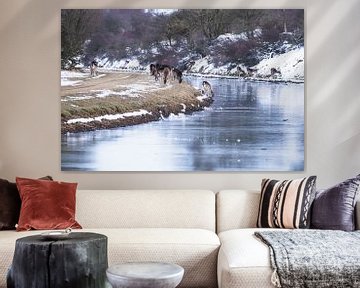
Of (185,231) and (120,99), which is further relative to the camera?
(120,99)

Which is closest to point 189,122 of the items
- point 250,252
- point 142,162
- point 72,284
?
point 142,162

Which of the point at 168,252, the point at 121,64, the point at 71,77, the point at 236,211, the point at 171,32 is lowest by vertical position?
the point at 168,252

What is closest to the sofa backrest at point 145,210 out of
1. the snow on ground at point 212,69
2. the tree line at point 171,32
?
the snow on ground at point 212,69

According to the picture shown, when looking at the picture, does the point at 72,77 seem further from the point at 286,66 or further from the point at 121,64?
the point at 286,66

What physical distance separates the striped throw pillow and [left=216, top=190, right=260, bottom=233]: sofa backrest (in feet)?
0.31

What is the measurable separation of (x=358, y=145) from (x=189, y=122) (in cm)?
139

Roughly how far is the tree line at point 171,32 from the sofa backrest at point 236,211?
1186 mm

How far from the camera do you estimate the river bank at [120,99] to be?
16.4ft

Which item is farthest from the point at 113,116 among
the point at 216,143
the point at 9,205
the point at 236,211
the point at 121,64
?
the point at 236,211

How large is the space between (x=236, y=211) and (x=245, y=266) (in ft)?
4.16

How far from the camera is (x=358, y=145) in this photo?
496 cm

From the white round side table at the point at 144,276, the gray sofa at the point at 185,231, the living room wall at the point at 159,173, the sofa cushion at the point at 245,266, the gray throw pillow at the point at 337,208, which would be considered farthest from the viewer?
the living room wall at the point at 159,173

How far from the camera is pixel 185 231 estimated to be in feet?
13.6

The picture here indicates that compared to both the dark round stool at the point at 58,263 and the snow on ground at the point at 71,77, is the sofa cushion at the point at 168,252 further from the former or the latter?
the snow on ground at the point at 71,77
